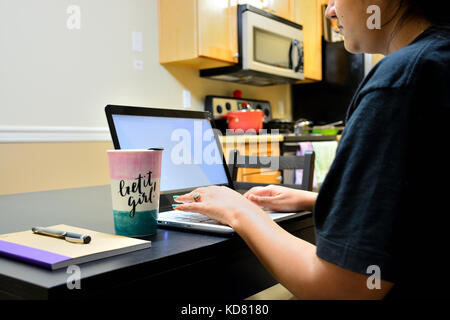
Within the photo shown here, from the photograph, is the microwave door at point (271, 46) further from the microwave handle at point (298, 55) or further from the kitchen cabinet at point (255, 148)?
the kitchen cabinet at point (255, 148)

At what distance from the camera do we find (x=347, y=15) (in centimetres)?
70

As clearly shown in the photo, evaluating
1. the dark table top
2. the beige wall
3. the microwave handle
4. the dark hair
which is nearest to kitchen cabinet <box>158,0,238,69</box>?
the microwave handle

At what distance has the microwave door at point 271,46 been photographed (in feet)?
9.89

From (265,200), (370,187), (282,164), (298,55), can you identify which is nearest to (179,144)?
(265,200)

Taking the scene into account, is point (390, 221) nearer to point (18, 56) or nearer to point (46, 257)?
point (46, 257)

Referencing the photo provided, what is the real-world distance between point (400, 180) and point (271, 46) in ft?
9.49

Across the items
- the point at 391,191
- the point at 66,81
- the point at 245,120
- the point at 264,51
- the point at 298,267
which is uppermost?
the point at 264,51

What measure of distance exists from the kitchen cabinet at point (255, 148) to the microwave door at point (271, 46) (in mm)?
522

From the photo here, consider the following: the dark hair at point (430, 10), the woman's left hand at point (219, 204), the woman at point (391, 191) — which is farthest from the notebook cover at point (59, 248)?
the dark hair at point (430, 10)

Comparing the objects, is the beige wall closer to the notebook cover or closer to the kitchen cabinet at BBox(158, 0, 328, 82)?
the kitchen cabinet at BBox(158, 0, 328, 82)

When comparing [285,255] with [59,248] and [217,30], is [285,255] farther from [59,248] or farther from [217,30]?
[217,30]

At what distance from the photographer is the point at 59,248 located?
1.79ft

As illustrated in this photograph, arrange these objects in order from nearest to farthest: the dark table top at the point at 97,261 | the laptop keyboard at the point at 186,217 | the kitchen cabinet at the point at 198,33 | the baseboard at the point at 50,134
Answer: the dark table top at the point at 97,261 → the laptop keyboard at the point at 186,217 → the baseboard at the point at 50,134 → the kitchen cabinet at the point at 198,33
